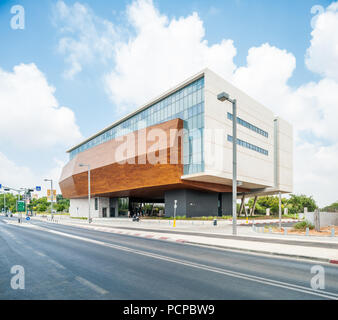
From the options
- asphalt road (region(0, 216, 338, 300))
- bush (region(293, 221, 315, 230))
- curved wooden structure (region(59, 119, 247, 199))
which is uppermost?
curved wooden structure (region(59, 119, 247, 199))

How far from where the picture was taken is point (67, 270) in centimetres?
786

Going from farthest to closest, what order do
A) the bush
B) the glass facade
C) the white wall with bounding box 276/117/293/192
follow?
1. the white wall with bounding box 276/117/293/192
2. the glass facade
3. the bush

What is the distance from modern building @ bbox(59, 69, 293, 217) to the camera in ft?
113

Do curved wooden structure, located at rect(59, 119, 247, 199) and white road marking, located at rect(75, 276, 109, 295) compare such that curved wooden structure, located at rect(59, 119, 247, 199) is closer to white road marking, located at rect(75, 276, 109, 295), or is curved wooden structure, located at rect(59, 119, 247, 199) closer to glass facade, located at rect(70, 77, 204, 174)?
glass facade, located at rect(70, 77, 204, 174)

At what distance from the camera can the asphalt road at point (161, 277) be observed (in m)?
5.65

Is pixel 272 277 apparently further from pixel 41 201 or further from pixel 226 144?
pixel 41 201

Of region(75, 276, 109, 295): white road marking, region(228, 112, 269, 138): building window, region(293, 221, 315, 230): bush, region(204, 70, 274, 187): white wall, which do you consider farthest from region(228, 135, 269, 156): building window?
region(75, 276, 109, 295): white road marking

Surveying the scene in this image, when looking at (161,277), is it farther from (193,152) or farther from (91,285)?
(193,152)

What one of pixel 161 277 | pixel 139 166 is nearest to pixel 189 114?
pixel 139 166

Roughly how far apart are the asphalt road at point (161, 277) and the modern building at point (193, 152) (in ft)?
77.6

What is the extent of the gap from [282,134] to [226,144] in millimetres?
23830

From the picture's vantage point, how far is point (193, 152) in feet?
114

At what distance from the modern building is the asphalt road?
23659 mm

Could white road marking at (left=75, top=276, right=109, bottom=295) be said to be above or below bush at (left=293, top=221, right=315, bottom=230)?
above
